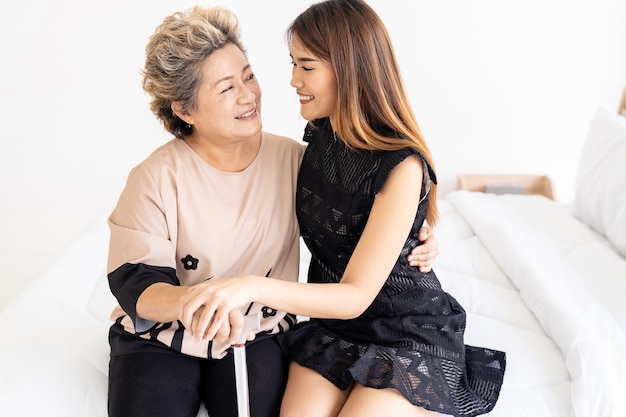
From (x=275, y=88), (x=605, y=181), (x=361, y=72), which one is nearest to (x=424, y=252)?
(x=361, y=72)

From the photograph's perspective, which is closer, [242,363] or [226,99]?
[242,363]

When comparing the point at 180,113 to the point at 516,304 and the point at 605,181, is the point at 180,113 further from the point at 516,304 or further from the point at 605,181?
the point at 605,181

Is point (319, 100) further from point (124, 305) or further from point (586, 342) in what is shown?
point (586, 342)

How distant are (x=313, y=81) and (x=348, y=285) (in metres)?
0.45

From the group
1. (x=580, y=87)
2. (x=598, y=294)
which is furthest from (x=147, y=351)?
(x=580, y=87)

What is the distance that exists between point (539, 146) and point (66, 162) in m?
2.37

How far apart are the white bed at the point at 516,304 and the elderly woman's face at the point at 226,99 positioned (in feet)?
2.03

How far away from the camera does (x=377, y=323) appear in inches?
63.6

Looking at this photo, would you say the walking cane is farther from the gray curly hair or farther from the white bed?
the gray curly hair

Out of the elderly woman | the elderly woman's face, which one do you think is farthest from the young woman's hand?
the elderly woman's face

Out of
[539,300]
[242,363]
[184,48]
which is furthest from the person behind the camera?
[539,300]

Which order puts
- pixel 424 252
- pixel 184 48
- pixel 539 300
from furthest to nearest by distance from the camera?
pixel 539 300, pixel 424 252, pixel 184 48

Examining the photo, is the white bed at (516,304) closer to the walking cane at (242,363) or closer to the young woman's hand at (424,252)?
the young woman's hand at (424,252)

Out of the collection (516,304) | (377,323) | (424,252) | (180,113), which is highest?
(180,113)
